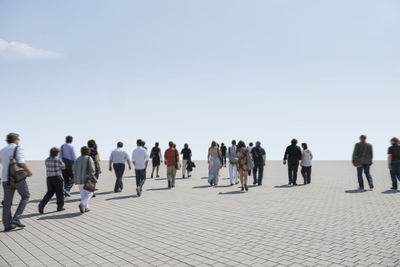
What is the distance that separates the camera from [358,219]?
22.8ft

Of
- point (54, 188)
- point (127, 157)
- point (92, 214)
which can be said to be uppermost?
point (127, 157)

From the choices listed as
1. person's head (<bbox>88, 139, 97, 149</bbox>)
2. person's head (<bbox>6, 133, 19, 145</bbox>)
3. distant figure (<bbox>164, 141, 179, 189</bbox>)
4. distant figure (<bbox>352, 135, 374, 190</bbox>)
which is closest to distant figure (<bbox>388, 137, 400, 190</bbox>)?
distant figure (<bbox>352, 135, 374, 190</bbox>)

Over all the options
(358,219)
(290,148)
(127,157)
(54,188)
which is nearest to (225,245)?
(358,219)

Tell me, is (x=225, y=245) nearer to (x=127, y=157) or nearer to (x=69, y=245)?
(x=69, y=245)

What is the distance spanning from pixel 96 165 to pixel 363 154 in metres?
10.8

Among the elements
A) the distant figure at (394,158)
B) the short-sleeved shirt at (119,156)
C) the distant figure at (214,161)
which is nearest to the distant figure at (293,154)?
the distant figure at (214,161)

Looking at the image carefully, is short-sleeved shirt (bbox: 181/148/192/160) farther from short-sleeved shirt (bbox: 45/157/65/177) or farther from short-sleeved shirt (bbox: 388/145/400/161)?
short-sleeved shirt (bbox: 388/145/400/161)

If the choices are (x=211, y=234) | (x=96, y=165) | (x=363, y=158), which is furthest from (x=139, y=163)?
(x=363, y=158)

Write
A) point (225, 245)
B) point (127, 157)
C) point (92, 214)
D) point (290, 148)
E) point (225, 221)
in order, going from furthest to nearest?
point (290, 148) < point (127, 157) < point (92, 214) < point (225, 221) < point (225, 245)

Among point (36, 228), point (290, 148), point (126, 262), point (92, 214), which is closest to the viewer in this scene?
point (126, 262)

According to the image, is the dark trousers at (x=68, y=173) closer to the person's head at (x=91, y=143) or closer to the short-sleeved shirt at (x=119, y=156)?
the person's head at (x=91, y=143)

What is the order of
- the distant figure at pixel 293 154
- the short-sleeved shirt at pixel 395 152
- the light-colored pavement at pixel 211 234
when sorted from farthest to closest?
the distant figure at pixel 293 154, the short-sleeved shirt at pixel 395 152, the light-colored pavement at pixel 211 234

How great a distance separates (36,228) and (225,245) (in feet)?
14.0

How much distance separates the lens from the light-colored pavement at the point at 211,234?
445cm
